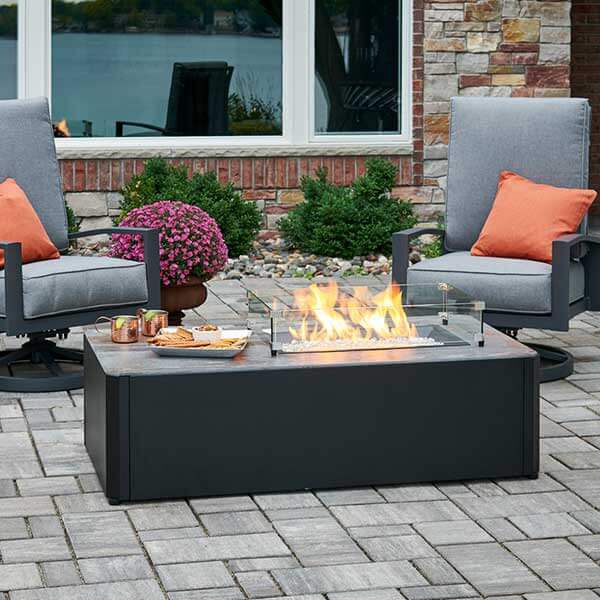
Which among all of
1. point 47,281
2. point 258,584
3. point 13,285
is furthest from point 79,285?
point 258,584

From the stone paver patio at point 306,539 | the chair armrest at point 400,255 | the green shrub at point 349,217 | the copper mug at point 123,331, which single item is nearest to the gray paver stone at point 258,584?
the stone paver patio at point 306,539

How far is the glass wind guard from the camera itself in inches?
164

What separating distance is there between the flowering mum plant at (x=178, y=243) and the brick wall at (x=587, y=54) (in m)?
6.72

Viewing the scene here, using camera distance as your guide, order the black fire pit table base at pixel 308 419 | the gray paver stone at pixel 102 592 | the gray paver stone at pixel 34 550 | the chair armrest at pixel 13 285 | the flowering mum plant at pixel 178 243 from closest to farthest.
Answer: the gray paver stone at pixel 102 592 < the gray paver stone at pixel 34 550 < the black fire pit table base at pixel 308 419 < the chair armrest at pixel 13 285 < the flowering mum plant at pixel 178 243

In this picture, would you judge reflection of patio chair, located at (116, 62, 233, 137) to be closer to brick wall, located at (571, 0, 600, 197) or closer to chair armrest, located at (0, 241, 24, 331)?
brick wall, located at (571, 0, 600, 197)

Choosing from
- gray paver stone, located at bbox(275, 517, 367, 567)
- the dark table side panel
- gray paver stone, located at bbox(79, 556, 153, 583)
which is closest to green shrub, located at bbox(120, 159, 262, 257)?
the dark table side panel

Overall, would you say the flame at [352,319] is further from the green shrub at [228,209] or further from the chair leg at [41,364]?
the green shrub at [228,209]

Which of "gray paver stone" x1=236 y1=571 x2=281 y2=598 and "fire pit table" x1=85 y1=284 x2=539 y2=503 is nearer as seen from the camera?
"gray paver stone" x1=236 y1=571 x2=281 y2=598

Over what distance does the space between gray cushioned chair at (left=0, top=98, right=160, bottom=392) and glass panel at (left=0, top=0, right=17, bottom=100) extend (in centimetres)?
333

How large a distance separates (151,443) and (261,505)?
363 mm

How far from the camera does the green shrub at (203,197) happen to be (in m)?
8.61

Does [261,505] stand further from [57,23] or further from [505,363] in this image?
[57,23]

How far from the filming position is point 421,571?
333cm

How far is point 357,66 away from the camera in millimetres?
9438
